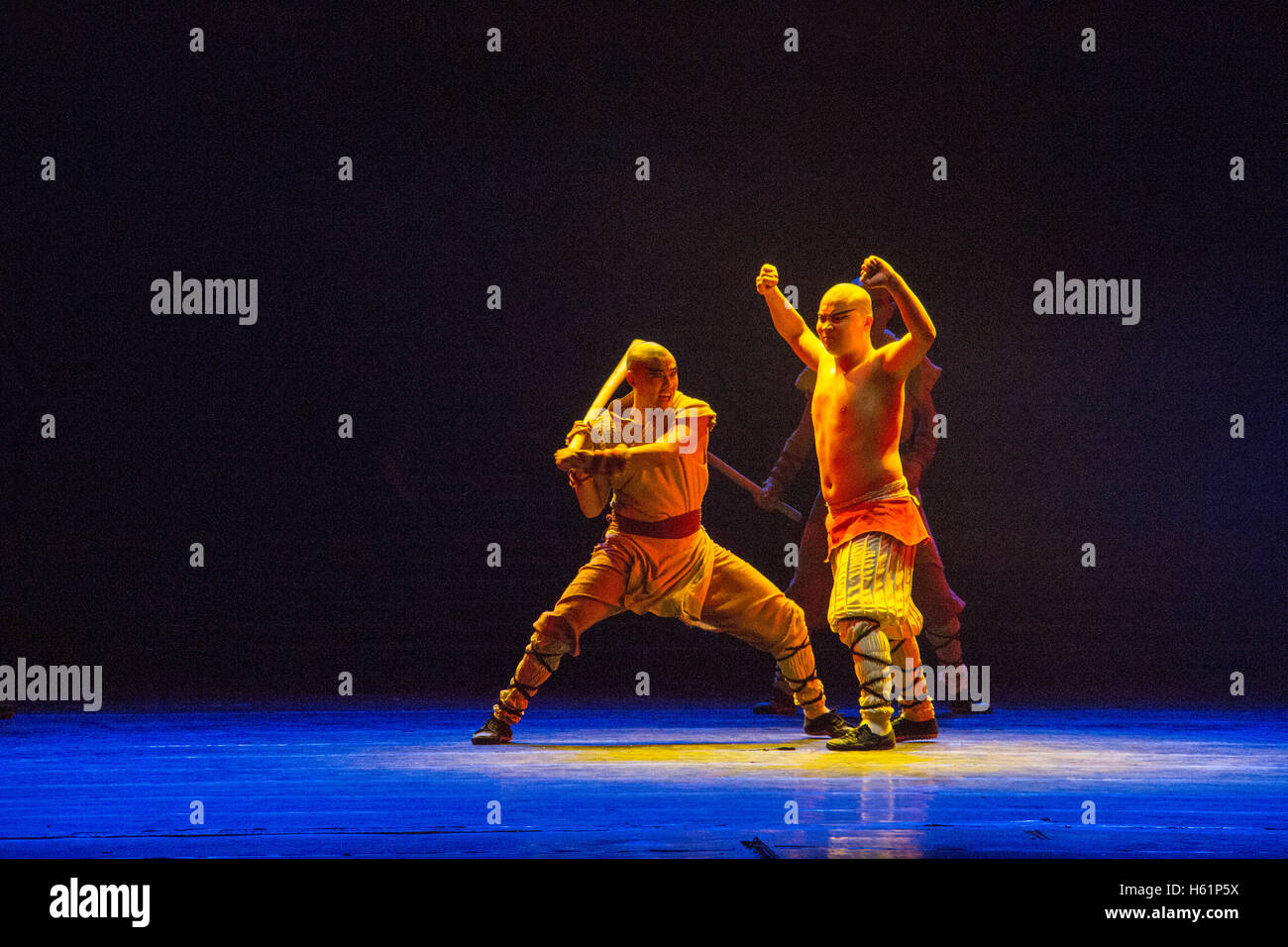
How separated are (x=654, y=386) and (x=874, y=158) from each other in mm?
2353

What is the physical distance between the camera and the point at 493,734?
15.1 feet

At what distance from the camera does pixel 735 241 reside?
651 centimetres

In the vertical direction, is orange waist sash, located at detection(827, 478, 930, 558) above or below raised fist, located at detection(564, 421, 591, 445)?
below

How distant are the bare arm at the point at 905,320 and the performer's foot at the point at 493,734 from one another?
1783mm

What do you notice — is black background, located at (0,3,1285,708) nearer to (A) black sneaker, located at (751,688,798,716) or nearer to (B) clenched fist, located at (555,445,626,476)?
(A) black sneaker, located at (751,688,798,716)

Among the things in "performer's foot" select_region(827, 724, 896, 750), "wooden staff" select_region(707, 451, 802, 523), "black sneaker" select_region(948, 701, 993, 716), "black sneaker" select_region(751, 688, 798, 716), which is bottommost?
"black sneaker" select_region(948, 701, 993, 716)

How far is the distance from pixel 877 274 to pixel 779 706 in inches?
83.9

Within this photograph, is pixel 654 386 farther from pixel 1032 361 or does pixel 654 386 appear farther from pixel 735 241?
pixel 1032 361

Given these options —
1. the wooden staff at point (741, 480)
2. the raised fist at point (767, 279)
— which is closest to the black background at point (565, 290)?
the wooden staff at point (741, 480)

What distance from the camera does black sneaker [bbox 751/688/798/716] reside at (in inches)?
222

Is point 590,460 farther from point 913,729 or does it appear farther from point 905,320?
point 913,729

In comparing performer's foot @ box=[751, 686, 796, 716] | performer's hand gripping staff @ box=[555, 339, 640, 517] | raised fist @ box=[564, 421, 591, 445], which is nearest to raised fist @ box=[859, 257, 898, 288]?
performer's hand gripping staff @ box=[555, 339, 640, 517]

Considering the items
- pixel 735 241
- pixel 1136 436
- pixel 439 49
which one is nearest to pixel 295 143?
pixel 439 49
